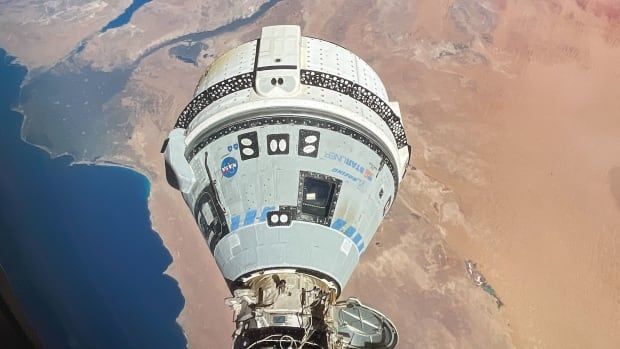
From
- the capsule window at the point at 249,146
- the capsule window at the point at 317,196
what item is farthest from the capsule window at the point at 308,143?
the capsule window at the point at 249,146

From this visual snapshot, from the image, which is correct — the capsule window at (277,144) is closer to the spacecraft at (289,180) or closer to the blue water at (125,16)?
the spacecraft at (289,180)

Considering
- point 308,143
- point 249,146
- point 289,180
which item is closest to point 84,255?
point 249,146

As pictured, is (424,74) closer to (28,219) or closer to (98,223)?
(98,223)

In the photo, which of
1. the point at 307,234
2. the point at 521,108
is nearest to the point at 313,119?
the point at 307,234

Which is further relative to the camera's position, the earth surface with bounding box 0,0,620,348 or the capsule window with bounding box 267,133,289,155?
the earth surface with bounding box 0,0,620,348

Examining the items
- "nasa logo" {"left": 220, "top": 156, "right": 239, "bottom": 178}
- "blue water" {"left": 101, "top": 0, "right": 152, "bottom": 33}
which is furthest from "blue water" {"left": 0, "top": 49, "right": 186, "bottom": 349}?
"nasa logo" {"left": 220, "top": 156, "right": 239, "bottom": 178}

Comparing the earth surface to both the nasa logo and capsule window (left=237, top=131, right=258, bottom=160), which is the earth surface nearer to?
the nasa logo
